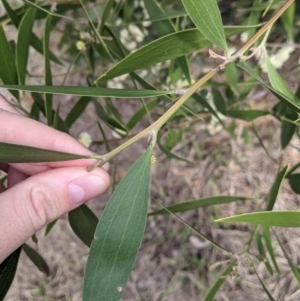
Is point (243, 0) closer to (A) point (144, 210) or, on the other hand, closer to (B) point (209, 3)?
(B) point (209, 3)

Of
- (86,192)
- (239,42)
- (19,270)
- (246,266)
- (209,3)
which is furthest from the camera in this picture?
(19,270)

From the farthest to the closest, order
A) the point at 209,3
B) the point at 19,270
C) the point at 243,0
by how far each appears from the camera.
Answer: the point at 19,270 < the point at 243,0 < the point at 209,3

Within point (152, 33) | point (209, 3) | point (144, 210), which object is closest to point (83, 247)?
point (152, 33)

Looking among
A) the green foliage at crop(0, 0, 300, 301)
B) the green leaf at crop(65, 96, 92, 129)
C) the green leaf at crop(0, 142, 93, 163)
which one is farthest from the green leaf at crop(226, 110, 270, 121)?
the green leaf at crop(0, 142, 93, 163)

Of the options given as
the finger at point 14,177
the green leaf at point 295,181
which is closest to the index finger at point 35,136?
the finger at point 14,177

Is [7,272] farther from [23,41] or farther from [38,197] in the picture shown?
[23,41]

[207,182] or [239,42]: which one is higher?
[239,42]

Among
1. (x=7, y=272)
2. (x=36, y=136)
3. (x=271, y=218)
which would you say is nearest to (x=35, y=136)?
(x=36, y=136)
